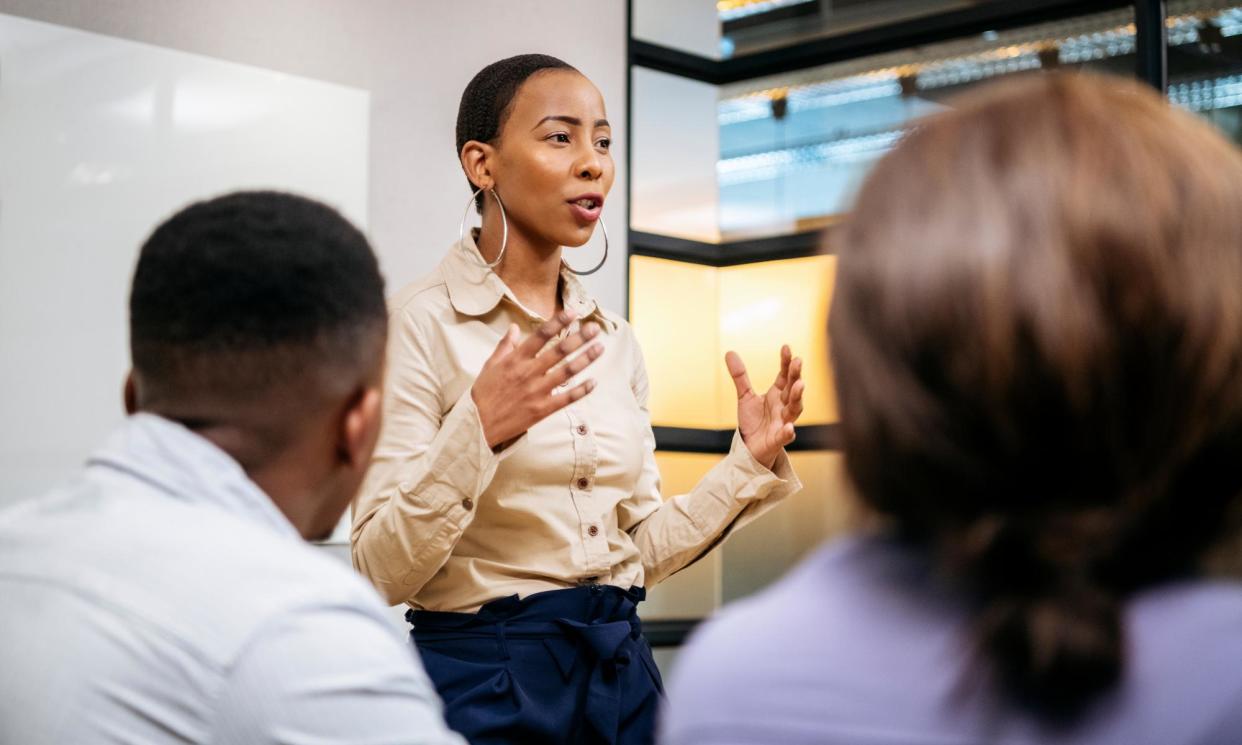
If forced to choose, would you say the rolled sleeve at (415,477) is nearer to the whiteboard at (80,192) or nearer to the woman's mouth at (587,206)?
the woman's mouth at (587,206)

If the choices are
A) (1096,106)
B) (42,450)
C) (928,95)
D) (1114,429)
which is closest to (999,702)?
(1114,429)

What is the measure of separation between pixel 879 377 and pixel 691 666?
17cm

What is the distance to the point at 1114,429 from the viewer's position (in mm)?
597

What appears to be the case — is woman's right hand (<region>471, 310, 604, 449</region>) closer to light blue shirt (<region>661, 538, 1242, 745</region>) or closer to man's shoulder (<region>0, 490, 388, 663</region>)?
man's shoulder (<region>0, 490, 388, 663</region>)

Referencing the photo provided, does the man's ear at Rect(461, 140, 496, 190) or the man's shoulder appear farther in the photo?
the man's ear at Rect(461, 140, 496, 190)

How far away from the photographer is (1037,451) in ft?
1.98

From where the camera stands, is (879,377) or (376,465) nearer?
(879,377)

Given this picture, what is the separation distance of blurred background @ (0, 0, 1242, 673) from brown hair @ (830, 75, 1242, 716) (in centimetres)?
134

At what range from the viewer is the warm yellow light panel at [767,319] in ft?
14.6

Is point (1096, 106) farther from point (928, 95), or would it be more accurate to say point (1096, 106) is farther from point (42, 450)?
point (928, 95)

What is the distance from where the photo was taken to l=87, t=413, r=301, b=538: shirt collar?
95 cm

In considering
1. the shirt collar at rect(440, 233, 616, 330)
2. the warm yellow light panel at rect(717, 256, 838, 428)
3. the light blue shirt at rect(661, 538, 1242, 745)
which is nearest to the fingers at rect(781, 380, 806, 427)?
the shirt collar at rect(440, 233, 616, 330)

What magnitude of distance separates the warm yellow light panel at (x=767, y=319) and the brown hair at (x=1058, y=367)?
3.72 metres

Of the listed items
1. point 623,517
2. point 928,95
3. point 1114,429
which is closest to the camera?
point 1114,429
